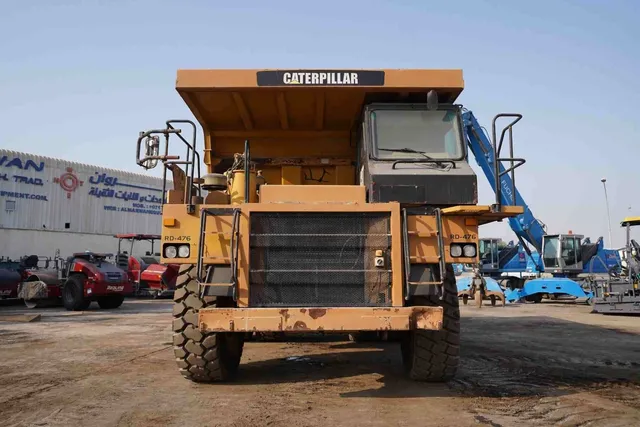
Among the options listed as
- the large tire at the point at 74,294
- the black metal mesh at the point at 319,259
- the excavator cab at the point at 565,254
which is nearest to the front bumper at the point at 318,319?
the black metal mesh at the point at 319,259

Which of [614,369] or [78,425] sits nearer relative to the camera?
[78,425]

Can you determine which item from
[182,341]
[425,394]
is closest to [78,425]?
[182,341]

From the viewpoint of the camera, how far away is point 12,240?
28.0m

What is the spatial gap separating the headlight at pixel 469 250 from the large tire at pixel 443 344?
310mm

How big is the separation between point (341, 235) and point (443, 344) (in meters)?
1.51

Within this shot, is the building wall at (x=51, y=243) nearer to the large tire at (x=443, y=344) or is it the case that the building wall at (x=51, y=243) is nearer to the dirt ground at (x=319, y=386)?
the dirt ground at (x=319, y=386)

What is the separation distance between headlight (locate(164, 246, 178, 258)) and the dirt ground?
1355mm

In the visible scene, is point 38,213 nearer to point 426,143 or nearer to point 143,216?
point 143,216

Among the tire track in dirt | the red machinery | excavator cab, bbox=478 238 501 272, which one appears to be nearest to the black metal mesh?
the tire track in dirt

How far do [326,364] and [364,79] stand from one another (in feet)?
11.8

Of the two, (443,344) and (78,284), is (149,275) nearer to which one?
(78,284)

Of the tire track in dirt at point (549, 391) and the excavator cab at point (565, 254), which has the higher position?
the excavator cab at point (565, 254)

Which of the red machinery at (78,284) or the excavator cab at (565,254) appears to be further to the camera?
the excavator cab at (565,254)

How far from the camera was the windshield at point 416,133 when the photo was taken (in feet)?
19.8
